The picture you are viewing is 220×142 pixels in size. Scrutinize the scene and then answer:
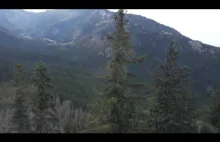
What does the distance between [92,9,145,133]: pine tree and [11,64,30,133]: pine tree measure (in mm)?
6416

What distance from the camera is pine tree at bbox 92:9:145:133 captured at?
51.0ft

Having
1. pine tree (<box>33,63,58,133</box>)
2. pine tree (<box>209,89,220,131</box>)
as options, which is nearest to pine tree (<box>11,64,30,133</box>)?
pine tree (<box>33,63,58,133</box>)

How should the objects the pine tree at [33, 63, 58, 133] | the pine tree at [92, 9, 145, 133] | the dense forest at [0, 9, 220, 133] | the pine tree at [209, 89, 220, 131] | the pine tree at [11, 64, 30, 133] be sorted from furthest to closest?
the pine tree at [209, 89, 220, 131], the pine tree at [11, 64, 30, 133], the pine tree at [33, 63, 58, 133], the dense forest at [0, 9, 220, 133], the pine tree at [92, 9, 145, 133]

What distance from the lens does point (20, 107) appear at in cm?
2130

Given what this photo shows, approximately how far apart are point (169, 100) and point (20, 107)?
9473mm

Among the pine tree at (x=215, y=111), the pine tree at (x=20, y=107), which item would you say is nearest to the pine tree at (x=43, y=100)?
the pine tree at (x=20, y=107)

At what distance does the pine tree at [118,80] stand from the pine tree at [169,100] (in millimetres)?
2249

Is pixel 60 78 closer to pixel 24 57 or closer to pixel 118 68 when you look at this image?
pixel 24 57

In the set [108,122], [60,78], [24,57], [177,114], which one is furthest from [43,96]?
[24,57]

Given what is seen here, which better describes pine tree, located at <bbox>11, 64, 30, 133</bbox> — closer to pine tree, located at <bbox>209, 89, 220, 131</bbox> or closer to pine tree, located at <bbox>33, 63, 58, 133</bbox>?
pine tree, located at <bbox>33, 63, 58, 133</bbox>

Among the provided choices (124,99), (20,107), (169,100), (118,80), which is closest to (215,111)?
(169,100)

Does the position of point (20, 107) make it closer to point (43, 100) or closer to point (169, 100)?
point (43, 100)

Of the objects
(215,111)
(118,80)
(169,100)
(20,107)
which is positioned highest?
(118,80)
